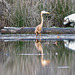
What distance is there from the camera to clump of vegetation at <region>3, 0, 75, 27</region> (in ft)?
71.2

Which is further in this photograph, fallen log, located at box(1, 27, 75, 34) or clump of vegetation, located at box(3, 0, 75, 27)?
clump of vegetation, located at box(3, 0, 75, 27)

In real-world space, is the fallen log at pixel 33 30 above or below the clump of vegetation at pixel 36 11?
below

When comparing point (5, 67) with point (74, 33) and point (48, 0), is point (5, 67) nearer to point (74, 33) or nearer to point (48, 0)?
point (74, 33)

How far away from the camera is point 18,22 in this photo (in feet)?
71.2

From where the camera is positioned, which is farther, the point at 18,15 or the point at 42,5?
the point at 42,5

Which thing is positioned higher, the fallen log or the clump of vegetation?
the clump of vegetation

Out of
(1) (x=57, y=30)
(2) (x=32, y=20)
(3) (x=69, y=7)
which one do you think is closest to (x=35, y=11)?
(2) (x=32, y=20)

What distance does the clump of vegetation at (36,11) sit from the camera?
2169 centimetres

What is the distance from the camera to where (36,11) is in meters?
22.4

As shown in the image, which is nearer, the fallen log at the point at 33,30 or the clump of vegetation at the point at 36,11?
the fallen log at the point at 33,30

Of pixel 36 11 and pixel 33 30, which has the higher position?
pixel 36 11

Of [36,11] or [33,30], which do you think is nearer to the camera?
[33,30]

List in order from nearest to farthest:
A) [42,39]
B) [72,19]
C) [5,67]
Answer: [5,67] < [42,39] < [72,19]

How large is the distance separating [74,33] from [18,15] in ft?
15.0
